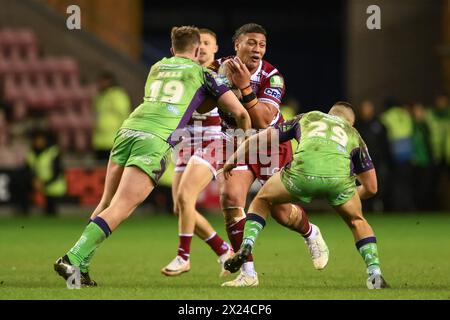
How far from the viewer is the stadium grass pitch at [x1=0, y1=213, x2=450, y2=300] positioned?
8.13m

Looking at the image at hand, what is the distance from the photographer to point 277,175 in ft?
28.7

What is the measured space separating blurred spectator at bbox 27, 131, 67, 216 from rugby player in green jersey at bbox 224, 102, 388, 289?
33.9 ft

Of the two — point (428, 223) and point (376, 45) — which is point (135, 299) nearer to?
point (428, 223)

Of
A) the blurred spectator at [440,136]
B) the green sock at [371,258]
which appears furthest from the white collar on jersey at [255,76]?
the blurred spectator at [440,136]

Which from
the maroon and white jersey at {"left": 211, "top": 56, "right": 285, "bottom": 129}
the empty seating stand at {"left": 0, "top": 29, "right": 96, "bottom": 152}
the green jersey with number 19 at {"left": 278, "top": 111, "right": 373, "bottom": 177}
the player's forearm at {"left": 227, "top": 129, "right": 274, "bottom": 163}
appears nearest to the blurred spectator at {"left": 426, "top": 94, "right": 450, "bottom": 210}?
the empty seating stand at {"left": 0, "top": 29, "right": 96, "bottom": 152}

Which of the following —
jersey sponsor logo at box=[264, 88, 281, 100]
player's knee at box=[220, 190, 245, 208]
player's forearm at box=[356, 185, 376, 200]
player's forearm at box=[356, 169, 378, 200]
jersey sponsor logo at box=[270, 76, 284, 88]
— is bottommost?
player's knee at box=[220, 190, 245, 208]

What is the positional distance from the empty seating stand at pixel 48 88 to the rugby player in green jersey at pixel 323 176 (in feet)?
40.6

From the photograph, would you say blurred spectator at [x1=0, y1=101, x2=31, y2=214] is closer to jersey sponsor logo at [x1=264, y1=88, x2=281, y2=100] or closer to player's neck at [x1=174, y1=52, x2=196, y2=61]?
jersey sponsor logo at [x1=264, y1=88, x2=281, y2=100]

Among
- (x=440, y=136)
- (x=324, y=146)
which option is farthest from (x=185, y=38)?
(x=440, y=136)

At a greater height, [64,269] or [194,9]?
[194,9]

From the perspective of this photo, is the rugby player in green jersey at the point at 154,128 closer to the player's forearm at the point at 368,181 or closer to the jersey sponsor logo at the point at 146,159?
the jersey sponsor logo at the point at 146,159

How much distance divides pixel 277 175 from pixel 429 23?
47.2 feet

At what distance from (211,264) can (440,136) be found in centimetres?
1055

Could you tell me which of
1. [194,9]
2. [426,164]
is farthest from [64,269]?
[194,9]
